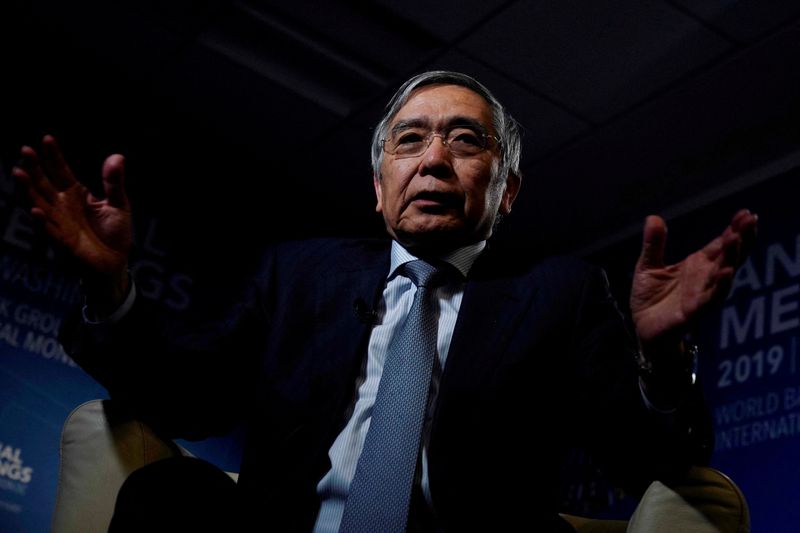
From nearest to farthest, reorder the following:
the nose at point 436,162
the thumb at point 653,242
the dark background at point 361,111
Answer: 1. the thumb at point 653,242
2. the nose at point 436,162
3. the dark background at point 361,111

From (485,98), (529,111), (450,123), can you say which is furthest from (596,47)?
(450,123)

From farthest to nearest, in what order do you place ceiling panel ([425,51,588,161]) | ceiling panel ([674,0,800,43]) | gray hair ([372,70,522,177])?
ceiling panel ([425,51,588,161]), ceiling panel ([674,0,800,43]), gray hair ([372,70,522,177])

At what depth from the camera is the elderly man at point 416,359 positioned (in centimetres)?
119

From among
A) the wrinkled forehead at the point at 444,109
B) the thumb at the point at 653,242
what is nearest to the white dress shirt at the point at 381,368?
the wrinkled forehead at the point at 444,109

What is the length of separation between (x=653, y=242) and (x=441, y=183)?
532 millimetres

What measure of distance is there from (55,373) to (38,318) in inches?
9.4

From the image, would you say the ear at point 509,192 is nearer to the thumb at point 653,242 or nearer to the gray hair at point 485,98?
the gray hair at point 485,98

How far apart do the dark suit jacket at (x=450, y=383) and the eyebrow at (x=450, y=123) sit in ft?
0.88

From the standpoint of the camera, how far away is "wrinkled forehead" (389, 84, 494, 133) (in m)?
1.72

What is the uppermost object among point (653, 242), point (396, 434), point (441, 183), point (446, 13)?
point (446, 13)

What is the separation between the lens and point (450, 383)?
53.0 inches

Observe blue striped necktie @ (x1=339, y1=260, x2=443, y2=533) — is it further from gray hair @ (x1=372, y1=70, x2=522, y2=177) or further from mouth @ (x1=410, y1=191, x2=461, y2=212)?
gray hair @ (x1=372, y1=70, x2=522, y2=177)

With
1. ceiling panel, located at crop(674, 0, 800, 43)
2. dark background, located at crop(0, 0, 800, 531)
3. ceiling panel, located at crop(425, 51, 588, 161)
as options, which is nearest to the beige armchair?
dark background, located at crop(0, 0, 800, 531)

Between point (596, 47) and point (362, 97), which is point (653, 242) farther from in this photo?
point (362, 97)
